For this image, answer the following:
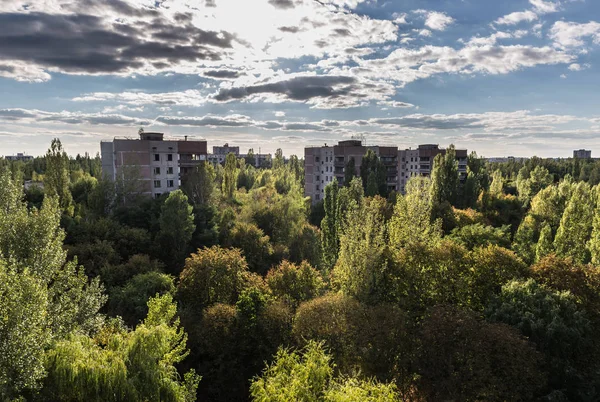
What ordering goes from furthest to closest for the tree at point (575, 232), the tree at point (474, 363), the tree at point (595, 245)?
the tree at point (575, 232)
the tree at point (595, 245)
the tree at point (474, 363)

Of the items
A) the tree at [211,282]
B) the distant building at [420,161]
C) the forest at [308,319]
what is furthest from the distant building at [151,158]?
the distant building at [420,161]

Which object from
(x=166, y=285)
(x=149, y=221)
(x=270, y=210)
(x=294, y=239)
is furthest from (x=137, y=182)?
(x=166, y=285)

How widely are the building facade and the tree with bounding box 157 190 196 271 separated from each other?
37.2 metres

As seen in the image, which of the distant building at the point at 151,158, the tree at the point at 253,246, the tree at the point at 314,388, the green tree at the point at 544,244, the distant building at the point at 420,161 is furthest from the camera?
the distant building at the point at 420,161

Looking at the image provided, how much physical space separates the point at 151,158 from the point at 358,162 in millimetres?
36407

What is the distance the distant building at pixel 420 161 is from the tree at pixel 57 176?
60.0m

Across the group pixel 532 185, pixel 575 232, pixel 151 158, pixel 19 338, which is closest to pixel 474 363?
pixel 19 338

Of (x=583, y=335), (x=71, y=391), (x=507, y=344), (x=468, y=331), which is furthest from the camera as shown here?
(x=583, y=335)

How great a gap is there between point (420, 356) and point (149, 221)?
30452 millimetres

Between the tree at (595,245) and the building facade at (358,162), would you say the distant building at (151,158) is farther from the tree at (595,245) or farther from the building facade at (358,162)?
the tree at (595,245)

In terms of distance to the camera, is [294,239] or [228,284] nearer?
[228,284]

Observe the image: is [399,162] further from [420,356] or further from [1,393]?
[1,393]

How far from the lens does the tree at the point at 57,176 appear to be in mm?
38562

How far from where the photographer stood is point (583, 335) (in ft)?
57.9
